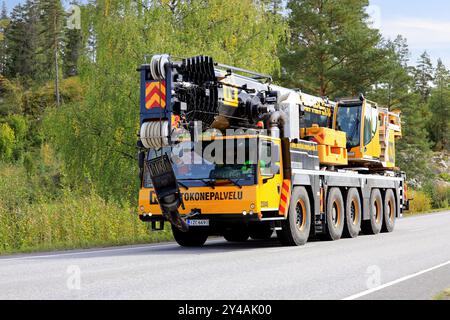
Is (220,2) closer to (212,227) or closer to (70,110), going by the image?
(70,110)

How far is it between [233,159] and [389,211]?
33.6 feet

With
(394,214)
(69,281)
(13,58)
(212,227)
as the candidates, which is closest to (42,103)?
(13,58)

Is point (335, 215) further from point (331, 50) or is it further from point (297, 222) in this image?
point (331, 50)

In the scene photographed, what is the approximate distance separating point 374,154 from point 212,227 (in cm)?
868

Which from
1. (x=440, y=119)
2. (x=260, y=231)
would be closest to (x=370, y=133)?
(x=260, y=231)

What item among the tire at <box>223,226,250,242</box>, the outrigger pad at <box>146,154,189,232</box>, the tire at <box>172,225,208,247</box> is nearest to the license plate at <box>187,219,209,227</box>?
the outrigger pad at <box>146,154,189,232</box>

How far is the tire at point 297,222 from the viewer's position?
1628 centimetres

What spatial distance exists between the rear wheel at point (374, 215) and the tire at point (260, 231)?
3650mm

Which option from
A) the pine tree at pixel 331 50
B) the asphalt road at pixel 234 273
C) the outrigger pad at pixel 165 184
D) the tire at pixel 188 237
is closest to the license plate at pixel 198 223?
the asphalt road at pixel 234 273

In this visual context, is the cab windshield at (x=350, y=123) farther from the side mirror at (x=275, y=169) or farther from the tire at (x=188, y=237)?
the tire at (x=188, y=237)

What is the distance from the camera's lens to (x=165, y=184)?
14.3 meters

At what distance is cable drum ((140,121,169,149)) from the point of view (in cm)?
1327

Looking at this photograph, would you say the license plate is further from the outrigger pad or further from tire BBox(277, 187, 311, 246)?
tire BBox(277, 187, 311, 246)
